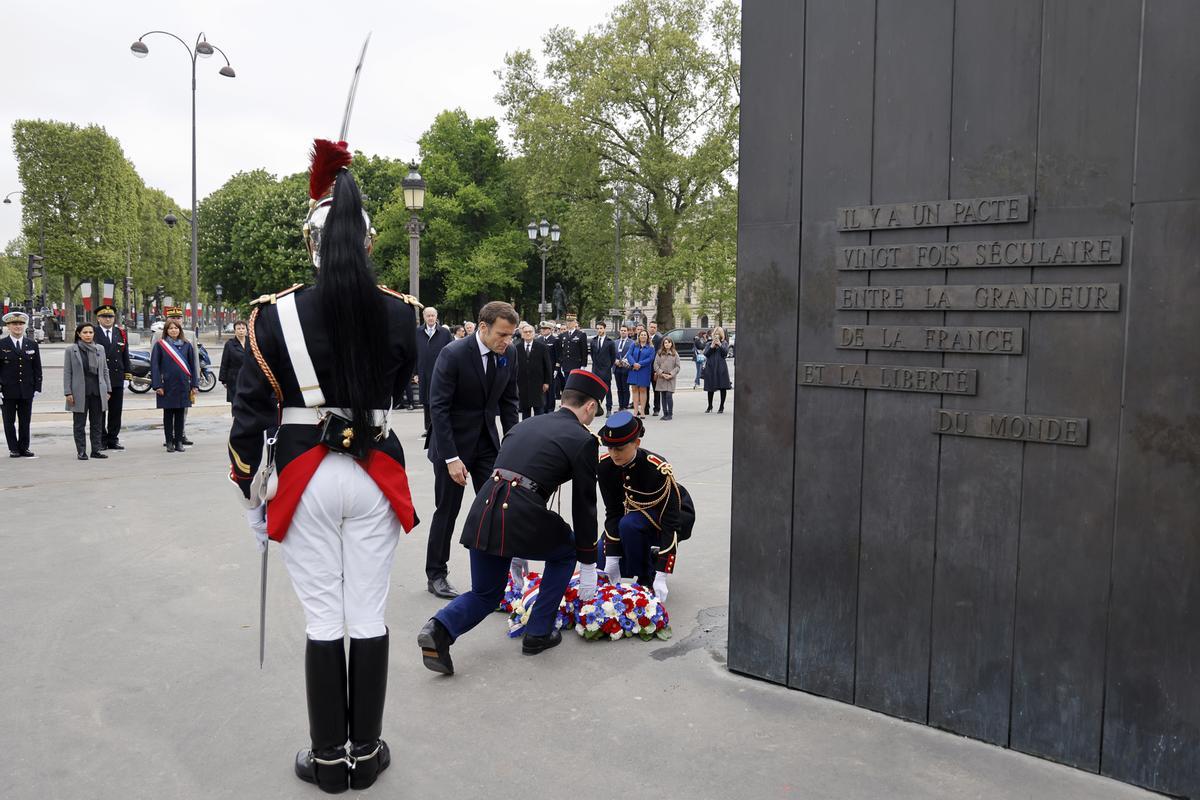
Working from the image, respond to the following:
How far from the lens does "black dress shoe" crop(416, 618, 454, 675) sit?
14.5ft

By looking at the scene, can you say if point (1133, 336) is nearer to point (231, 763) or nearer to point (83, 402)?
point (231, 763)

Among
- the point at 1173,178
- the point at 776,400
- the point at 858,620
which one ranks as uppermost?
the point at 1173,178

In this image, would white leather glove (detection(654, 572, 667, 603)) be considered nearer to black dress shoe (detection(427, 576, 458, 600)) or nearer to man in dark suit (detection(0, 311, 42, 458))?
black dress shoe (detection(427, 576, 458, 600))

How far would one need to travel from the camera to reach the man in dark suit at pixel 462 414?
570cm

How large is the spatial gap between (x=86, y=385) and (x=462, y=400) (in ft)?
26.1

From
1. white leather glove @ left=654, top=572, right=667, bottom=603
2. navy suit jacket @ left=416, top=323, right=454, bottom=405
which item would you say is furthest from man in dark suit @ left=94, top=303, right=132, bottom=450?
white leather glove @ left=654, top=572, right=667, bottom=603

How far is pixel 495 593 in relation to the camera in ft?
15.2

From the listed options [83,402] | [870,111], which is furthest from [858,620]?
[83,402]

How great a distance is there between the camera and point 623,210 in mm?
42719

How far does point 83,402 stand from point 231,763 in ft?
31.3

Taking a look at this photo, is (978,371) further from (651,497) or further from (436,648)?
(436,648)

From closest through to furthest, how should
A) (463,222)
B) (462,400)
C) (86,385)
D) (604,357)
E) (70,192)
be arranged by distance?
(462,400)
(86,385)
(604,357)
(463,222)
(70,192)

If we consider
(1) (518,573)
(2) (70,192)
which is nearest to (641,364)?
(1) (518,573)

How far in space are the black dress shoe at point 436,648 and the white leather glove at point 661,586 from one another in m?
1.55
